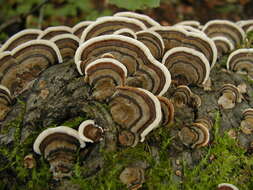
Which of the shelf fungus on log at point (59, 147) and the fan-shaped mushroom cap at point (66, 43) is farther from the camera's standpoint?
the fan-shaped mushroom cap at point (66, 43)

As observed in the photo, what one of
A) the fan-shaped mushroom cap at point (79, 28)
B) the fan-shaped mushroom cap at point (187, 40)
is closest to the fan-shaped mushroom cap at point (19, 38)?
the fan-shaped mushroom cap at point (79, 28)

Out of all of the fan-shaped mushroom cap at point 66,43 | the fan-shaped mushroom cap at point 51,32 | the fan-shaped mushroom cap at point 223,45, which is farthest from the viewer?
the fan-shaped mushroom cap at point 223,45

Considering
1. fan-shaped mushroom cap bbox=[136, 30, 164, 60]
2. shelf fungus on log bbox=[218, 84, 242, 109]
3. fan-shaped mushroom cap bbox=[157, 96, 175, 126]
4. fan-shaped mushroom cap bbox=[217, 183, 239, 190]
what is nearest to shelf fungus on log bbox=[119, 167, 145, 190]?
fan-shaped mushroom cap bbox=[157, 96, 175, 126]

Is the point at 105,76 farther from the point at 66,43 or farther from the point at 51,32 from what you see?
the point at 51,32

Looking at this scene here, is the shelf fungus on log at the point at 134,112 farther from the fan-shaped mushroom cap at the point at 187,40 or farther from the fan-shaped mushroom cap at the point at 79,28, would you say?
the fan-shaped mushroom cap at the point at 79,28

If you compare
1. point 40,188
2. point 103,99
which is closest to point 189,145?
point 103,99
